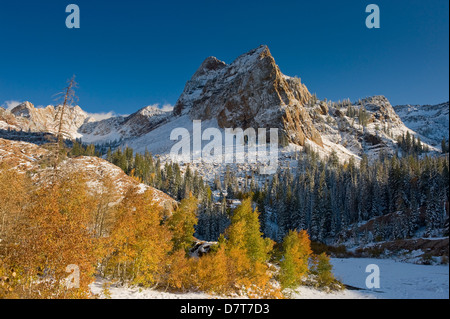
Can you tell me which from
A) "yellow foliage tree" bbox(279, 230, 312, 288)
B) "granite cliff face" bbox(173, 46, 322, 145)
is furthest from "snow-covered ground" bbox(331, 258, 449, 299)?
"granite cliff face" bbox(173, 46, 322, 145)

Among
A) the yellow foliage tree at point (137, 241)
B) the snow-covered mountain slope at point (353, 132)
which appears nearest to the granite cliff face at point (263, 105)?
the snow-covered mountain slope at point (353, 132)

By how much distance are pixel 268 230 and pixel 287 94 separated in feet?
394

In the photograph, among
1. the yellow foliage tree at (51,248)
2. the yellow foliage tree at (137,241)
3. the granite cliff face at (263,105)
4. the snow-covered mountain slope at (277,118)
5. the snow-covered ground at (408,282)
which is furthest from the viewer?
the granite cliff face at (263,105)

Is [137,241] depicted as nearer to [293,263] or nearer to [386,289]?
[293,263]

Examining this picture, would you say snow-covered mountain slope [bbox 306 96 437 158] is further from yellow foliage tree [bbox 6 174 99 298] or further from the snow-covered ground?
yellow foliage tree [bbox 6 174 99 298]

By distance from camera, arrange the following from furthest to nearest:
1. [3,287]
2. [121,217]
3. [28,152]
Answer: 1. [28,152]
2. [121,217]
3. [3,287]

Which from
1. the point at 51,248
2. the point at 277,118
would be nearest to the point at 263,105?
the point at 277,118

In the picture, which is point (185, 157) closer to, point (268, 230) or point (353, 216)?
point (268, 230)

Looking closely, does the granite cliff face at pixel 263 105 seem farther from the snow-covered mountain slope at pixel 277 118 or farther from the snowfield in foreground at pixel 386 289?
the snowfield in foreground at pixel 386 289

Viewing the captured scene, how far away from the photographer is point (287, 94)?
161 metres

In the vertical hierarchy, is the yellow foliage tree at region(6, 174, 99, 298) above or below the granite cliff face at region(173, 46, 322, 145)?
below

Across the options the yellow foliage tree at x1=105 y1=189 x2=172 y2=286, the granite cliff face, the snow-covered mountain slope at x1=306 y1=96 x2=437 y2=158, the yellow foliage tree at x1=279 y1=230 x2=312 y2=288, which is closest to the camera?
the yellow foliage tree at x1=105 y1=189 x2=172 y2=286

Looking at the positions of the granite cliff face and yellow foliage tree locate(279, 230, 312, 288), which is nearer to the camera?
yellow foliage tree locate(279, 230, 312, 288)
